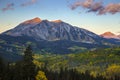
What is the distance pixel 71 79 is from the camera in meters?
198

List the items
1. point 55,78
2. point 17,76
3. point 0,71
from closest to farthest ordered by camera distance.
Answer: point 0,71 < point 17,76 < point 55,78

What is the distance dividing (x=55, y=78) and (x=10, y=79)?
7842cm

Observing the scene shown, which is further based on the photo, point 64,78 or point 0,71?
point 64,78

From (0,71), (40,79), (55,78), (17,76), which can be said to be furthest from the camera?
(55,78)

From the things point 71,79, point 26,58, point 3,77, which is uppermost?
point 26,58

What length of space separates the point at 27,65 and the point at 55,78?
104 meters

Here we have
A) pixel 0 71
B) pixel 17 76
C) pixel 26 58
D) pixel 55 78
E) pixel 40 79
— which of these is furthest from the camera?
pixel 55 78

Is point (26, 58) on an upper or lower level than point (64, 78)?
upper

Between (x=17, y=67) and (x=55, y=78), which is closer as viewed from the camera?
(x=17, y=67)

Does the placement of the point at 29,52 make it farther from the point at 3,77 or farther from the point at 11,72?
the point at 11,72

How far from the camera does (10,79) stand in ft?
379

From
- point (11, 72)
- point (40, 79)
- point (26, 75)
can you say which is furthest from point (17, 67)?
point (26, 75)

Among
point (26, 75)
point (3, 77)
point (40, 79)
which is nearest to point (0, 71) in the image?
point (3, 77)

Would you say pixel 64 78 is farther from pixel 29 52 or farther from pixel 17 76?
pixel 29 52
